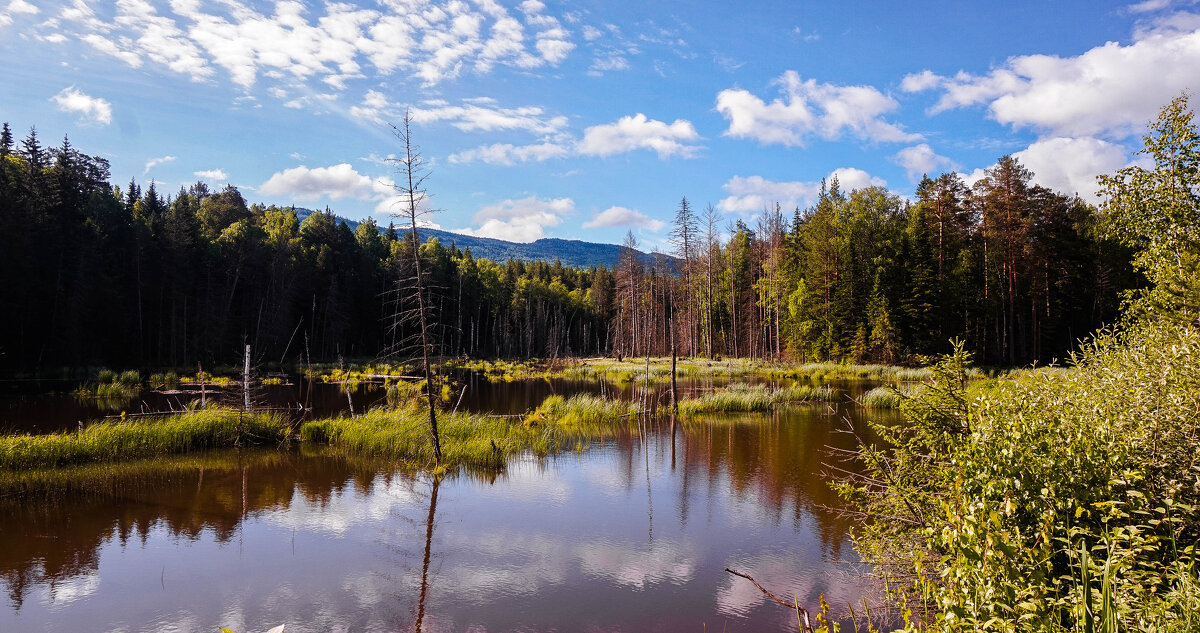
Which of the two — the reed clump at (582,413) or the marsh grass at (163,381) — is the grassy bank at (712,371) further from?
the marsh grass at (163,381)

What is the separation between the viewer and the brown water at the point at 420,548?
7934 millimetres

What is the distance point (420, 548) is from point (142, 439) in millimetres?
11506

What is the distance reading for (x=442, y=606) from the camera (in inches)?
322

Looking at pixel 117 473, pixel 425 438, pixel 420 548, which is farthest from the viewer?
pixel 425 438

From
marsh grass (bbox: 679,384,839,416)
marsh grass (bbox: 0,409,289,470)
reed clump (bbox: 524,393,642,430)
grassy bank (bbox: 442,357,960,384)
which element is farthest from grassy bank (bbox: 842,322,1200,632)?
grassy bank (bbox: 442,357,960,384)

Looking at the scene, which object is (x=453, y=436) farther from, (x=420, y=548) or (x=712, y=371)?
(x=712, y=371)

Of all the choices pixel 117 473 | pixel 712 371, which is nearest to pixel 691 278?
pixel 712 371

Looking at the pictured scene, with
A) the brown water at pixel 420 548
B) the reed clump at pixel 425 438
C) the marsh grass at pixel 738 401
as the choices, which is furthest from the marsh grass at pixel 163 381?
the marsh grass at pixel 738 401

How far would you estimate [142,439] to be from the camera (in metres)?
16.6

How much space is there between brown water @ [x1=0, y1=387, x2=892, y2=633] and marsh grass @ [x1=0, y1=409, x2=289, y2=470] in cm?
136

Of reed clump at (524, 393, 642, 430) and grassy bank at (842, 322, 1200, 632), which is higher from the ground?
grassy bank at (842, 322, 1200, 632)

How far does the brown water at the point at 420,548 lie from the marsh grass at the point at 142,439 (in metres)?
1.36

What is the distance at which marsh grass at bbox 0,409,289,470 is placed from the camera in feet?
48.3

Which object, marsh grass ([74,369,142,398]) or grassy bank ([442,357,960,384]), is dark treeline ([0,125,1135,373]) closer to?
grassy bank ([442,357,960,384])
